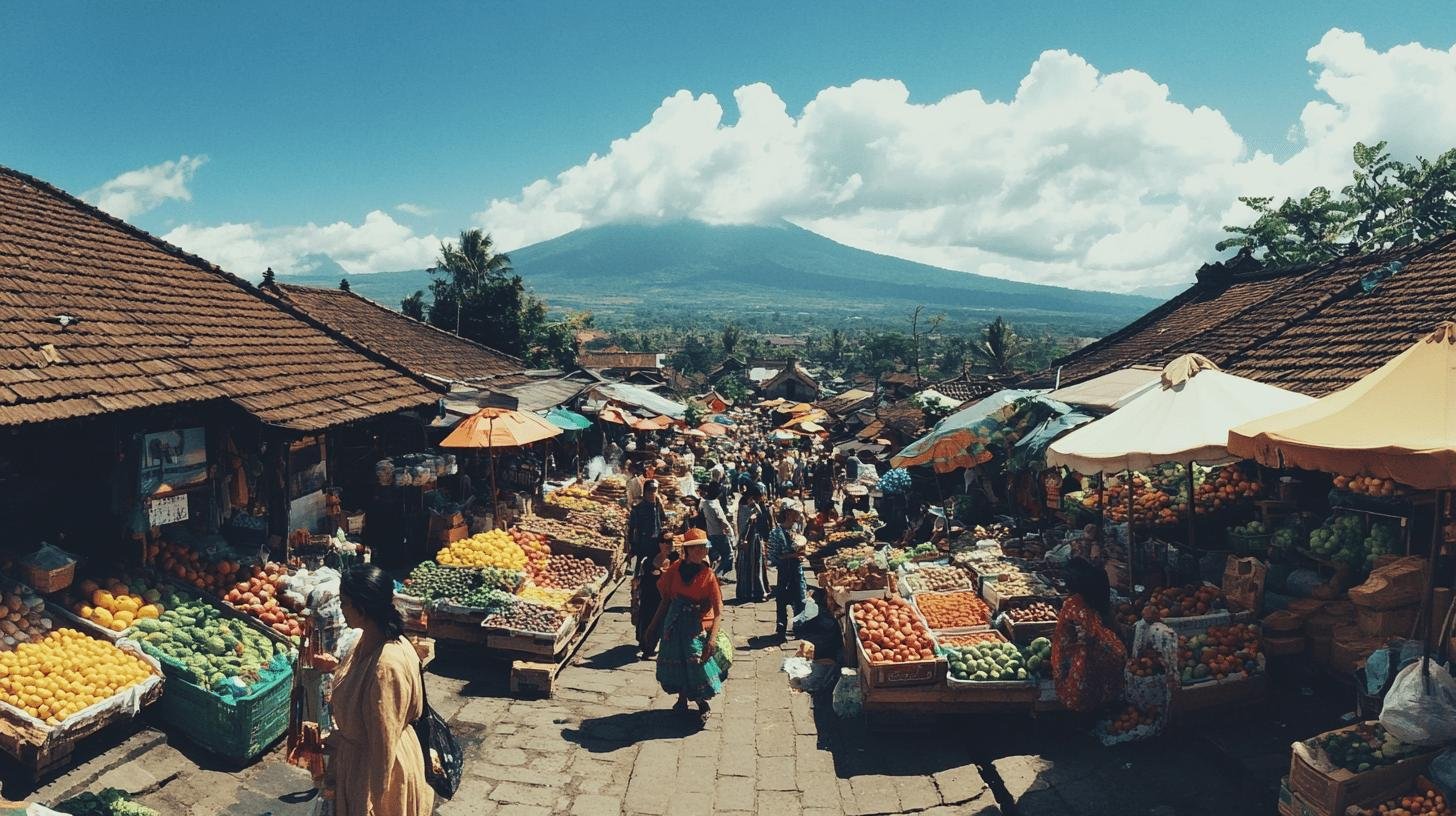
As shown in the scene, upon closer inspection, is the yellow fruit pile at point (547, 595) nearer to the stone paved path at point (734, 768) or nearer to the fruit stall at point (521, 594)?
the fruit stall at point (521, 594)

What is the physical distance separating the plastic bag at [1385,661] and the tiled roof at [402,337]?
47.2ft

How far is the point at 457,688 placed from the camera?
23.5ft

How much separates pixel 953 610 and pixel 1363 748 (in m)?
3.55

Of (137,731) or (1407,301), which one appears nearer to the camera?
(137,731)

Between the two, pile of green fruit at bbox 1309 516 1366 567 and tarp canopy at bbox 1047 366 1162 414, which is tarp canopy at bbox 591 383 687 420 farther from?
pile of green fruit at bbox 1309 516 1366 567

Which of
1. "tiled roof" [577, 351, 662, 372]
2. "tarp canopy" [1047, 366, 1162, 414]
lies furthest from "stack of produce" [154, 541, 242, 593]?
"tiled roof" [577, 351, 662, 372]

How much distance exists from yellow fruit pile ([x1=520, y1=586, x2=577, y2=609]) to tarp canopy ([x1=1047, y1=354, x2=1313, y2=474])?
5.19m

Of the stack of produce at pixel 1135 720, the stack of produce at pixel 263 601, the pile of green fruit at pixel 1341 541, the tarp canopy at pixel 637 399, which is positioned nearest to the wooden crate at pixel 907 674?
the stack of produce at pixel 1135 720

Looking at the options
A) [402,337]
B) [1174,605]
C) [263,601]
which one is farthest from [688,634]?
[402,337]

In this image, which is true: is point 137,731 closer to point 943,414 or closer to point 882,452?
point 943,414

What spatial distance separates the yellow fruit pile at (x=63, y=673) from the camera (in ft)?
15.3

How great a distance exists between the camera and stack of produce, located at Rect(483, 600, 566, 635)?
24.3 ft

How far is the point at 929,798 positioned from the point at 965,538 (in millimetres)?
6230

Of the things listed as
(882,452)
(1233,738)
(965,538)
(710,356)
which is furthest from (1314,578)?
(710,356)
